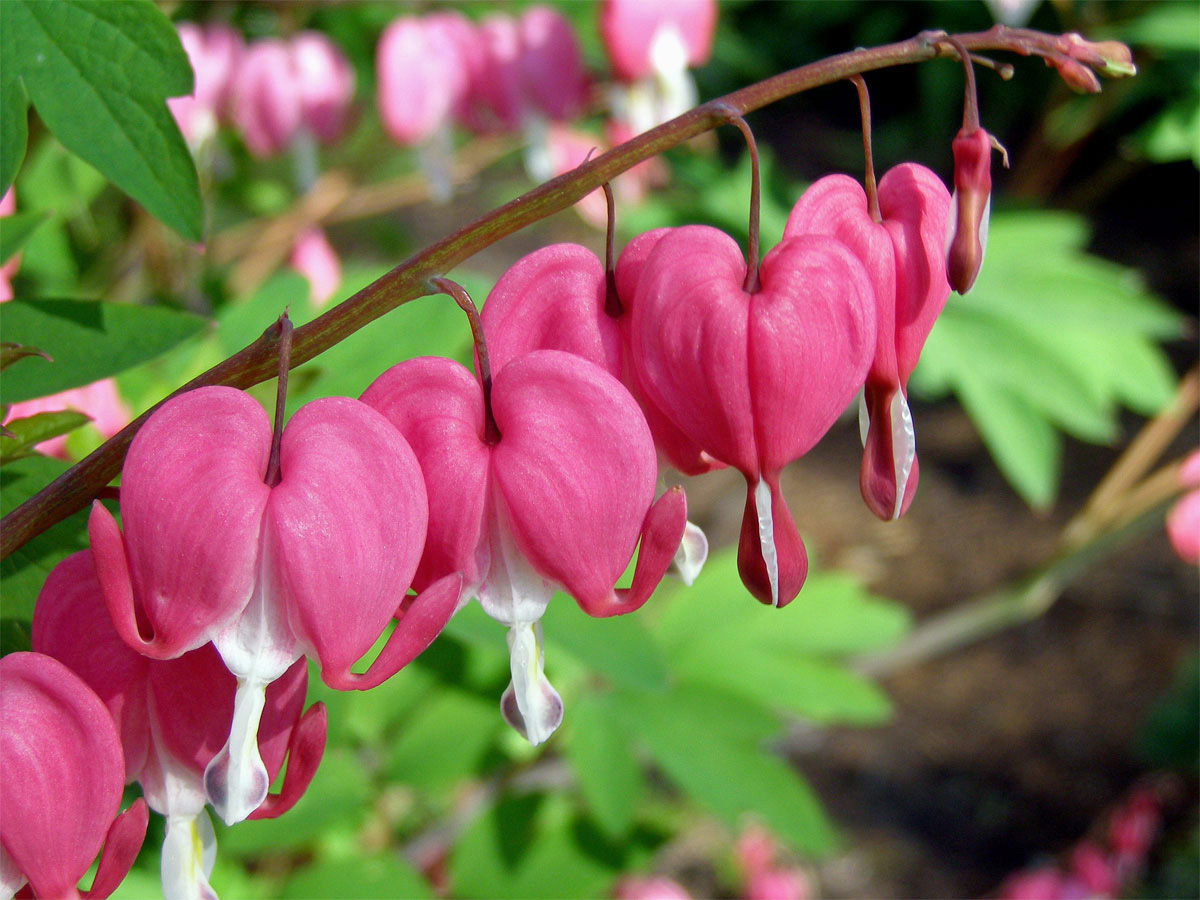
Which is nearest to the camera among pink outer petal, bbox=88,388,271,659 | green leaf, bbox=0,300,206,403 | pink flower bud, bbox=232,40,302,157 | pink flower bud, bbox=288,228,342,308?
pink outer petal, bbox=88,388,271,659

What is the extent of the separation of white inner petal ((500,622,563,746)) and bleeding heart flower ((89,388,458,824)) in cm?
8

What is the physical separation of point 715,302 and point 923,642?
5.00 ft

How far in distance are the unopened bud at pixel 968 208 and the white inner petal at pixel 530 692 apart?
30cm

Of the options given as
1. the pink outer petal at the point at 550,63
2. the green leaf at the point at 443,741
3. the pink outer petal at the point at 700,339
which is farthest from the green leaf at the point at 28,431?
the pink outer petal at the point at 550,63

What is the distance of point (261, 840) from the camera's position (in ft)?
3.66

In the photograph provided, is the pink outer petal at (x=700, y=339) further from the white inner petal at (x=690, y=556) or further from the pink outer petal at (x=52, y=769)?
the pink outer petal at (x=52, y=769)

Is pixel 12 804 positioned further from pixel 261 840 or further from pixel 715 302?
pixel 261 840

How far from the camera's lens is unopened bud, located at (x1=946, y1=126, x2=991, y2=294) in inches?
21.7

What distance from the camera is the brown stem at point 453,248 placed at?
57 centimetres

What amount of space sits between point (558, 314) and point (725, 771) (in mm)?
828

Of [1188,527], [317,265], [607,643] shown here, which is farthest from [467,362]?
[1188,527]

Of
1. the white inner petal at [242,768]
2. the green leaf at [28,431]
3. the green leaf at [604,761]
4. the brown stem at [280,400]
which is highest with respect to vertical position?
the brown stem at [280,400]

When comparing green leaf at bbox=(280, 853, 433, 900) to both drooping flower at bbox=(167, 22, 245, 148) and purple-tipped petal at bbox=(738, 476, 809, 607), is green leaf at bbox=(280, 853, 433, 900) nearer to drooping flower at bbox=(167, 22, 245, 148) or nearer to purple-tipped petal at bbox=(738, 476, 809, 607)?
purple-tipped petal at bbox=(738, 476, 809, 607)

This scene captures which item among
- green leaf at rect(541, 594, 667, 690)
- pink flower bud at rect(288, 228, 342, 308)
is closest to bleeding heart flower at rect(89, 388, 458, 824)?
green leaf at rect(541, 594, 667, 690)
